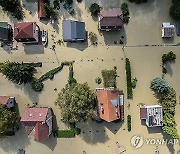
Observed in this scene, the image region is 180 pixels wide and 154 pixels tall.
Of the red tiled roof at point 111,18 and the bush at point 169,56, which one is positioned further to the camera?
the bush at point 169,56

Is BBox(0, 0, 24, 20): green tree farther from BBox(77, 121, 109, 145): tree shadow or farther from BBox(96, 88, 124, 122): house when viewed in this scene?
BBox(77, 121, 109, 145): tree shadow

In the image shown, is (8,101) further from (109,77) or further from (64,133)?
(109,77)

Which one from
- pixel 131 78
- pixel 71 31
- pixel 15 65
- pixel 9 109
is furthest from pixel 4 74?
pixel 131 78

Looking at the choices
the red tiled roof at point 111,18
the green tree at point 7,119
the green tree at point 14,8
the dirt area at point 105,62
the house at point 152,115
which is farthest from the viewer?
the dirt area at point 105,62

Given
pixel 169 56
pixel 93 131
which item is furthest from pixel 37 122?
pixel 169 56

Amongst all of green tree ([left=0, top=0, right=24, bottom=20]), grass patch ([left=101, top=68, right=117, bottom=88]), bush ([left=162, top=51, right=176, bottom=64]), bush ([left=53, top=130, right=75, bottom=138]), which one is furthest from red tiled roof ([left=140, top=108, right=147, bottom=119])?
green tree ([left=0, top=0, right=24, bottom=20])

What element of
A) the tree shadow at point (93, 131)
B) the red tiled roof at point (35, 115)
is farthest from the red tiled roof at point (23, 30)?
the tree shadow at point (93, 131)

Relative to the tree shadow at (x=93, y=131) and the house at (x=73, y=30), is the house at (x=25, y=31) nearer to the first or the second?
the house at (x=73, y=30)
